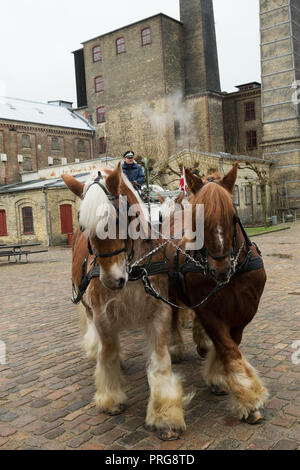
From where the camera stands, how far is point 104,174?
3650mm

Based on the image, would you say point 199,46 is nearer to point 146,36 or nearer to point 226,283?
point 146,36

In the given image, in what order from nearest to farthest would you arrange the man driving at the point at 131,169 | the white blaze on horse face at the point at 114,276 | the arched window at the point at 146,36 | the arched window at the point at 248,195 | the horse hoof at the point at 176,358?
the white blaze on horse face at the point at 114,276, the horse hoof at the point at 176,358, the man driving at the point at 131,169, the arched window at the point at 248,195, the arched window at the point at 146,36

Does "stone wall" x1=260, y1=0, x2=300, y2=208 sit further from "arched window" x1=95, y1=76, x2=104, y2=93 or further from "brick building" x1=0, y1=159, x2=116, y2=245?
"arched window" x1=95, y1=76, x2=104, y2=93

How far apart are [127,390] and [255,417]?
4.84 feet

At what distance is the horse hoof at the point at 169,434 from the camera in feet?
11.1

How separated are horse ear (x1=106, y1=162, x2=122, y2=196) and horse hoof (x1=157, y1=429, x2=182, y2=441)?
2.00 m

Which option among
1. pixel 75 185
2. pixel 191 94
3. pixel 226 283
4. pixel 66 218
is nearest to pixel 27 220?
pixel 66 218

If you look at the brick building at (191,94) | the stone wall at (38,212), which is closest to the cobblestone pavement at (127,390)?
the stone wall at (38,212)

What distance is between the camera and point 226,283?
371cm

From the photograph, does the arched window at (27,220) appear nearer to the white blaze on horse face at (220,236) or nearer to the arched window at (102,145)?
the arched window at (102,145)

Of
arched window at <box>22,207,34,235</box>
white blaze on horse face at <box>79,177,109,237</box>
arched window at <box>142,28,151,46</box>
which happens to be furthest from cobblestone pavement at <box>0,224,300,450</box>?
arched window at <box>142,28,151,46</box>

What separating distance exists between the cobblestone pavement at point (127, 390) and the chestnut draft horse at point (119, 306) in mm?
196
